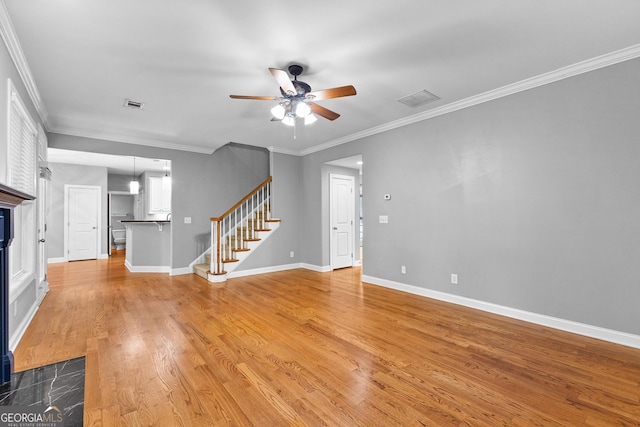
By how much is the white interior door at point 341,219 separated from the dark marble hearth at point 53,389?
4.72m

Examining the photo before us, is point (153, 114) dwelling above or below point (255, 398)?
above

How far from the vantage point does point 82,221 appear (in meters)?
8.27

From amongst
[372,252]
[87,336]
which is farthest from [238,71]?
[372,252]

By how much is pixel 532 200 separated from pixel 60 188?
10.6 meters

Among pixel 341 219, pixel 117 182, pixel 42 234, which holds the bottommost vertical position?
pixel 42 234

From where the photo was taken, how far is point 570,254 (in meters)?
3.10

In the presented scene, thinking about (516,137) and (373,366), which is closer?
(373,366)

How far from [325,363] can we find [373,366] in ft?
1.28

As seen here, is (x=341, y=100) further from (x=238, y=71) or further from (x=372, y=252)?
(x=372, y=252)

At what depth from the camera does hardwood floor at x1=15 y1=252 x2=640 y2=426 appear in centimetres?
183

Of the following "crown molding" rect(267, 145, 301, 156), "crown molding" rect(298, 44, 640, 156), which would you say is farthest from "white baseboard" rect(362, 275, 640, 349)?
"crown molding" rect(267, 145, 301, 156)

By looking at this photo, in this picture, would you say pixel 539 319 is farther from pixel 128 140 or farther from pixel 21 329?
pixel 128 140

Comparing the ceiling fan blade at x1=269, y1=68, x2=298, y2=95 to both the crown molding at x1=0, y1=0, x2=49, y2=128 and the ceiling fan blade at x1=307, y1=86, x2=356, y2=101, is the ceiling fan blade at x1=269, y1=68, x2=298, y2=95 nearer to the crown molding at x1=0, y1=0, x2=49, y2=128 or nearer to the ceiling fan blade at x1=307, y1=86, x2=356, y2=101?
the ceiling fan blade at x1=307, y1=86, x2=356, y2=101

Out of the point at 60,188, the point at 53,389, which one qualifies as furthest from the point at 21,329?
the point at 60,188
